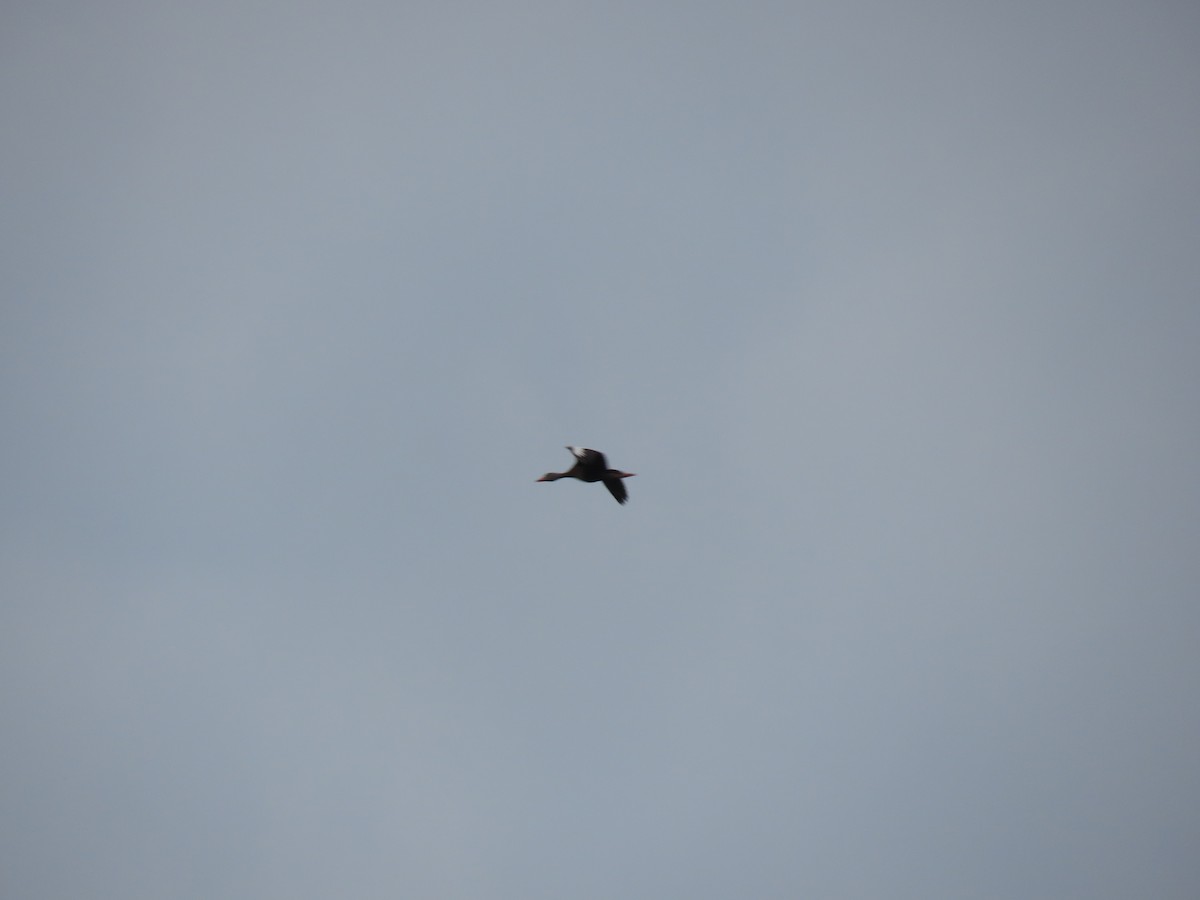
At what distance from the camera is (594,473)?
83.4ft

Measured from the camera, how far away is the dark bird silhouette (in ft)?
80.7

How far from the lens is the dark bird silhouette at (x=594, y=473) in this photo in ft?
80.7

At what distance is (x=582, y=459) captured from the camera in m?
24.6
